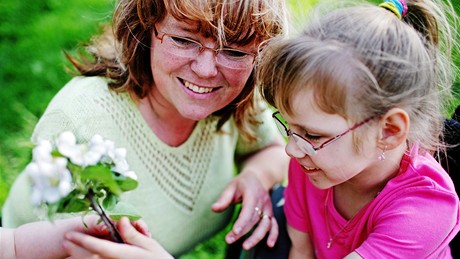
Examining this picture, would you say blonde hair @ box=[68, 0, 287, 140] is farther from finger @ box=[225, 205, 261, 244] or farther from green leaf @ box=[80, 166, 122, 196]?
green leaf @ box=[80, 166, 122, 196]

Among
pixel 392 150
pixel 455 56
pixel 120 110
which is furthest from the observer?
pixel 120 110

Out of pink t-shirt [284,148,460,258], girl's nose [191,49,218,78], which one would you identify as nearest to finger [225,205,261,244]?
pink t-shirt [284,148,460,258]

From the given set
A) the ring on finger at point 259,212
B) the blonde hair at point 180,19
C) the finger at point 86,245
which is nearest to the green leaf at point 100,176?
the finger at point 86,245

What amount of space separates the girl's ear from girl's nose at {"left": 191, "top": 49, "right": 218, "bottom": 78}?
0.56m

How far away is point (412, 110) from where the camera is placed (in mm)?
1619

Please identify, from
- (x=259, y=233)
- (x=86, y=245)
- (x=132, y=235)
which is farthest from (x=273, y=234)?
(x=86, y=245)

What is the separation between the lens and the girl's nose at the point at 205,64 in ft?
6.24

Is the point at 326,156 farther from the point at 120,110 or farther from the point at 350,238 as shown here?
the point at 120,110

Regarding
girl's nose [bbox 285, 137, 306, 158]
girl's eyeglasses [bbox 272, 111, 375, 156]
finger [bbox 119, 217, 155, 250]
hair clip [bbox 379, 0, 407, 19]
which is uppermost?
hair clip [bbox 379, 0, 407, 19]

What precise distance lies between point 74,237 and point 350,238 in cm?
83

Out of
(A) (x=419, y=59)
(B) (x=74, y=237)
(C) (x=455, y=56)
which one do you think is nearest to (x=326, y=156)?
(A) (x=419, y=59)

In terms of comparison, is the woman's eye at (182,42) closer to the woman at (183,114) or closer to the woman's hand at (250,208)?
the woman at (183,114)

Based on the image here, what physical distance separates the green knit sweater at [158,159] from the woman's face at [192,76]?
200mm

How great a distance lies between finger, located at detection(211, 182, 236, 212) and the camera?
2330 mm
